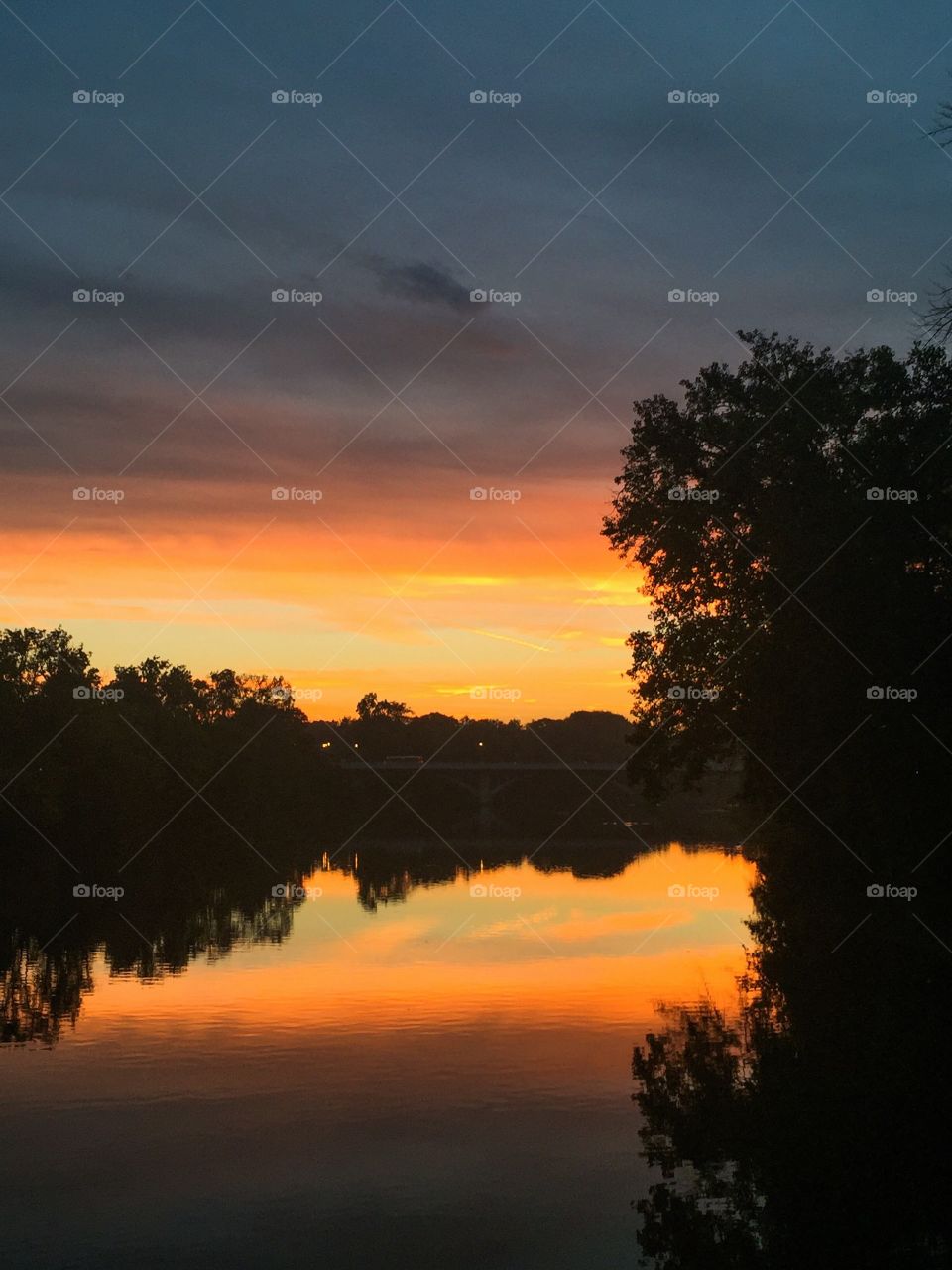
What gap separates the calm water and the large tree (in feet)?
24.9

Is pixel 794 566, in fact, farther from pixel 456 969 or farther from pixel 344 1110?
pixel 344 1110

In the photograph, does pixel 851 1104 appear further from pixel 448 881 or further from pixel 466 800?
pixel 466 800

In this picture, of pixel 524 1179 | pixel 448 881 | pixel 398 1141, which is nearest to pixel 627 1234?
pixel 524 1179

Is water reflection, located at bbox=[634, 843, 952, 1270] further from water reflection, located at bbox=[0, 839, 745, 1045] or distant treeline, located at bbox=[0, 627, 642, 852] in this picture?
distant treeline, located at bbox=[0, 627, 642, 852]

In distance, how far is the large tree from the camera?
38.9m

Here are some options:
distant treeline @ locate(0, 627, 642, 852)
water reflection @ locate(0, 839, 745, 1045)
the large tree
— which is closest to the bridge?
distant treeline @ locate(0, 627, 642, 852)

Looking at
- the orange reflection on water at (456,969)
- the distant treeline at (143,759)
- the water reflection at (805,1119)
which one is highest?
the distant treeline at (143,759)

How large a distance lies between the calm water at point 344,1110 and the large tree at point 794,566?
758 cm

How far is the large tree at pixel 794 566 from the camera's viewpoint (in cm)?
3888

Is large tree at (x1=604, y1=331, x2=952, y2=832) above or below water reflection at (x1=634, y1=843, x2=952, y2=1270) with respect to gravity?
above

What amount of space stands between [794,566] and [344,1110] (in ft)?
87.3

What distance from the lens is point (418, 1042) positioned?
2392 centimetres

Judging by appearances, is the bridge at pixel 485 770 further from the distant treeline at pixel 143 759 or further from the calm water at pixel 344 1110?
the calm water at pixel 344 1110

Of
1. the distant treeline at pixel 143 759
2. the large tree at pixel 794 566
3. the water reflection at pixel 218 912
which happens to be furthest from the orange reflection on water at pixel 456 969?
the distant treeline at pixel 143 759
